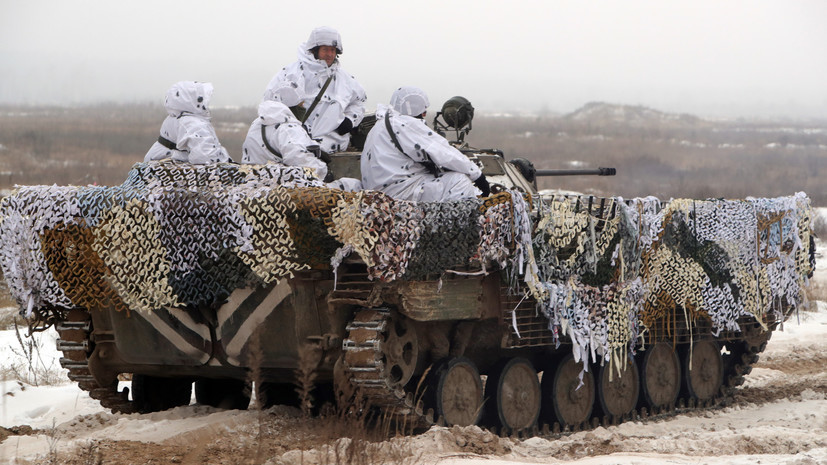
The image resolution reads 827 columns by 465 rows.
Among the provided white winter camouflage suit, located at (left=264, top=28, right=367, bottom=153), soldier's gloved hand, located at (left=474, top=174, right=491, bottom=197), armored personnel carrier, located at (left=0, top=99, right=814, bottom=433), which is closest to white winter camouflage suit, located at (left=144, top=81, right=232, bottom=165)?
white winter camouflage suit, located at (left=264, top=28, right=367, bottom=153)

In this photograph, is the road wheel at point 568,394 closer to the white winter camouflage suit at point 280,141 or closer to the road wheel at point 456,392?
the road wheel at point 456,392

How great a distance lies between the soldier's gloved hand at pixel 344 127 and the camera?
10273mm

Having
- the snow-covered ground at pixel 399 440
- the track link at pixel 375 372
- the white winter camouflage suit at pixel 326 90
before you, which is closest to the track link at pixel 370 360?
the track link at pixel 375 372

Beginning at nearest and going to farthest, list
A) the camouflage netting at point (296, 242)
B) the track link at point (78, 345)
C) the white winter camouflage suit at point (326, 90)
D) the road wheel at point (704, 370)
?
the camouflage netting at point (296, 242) < the track link at point (78, 345) < the white winter camouflage suit at point (326, 90) < the road wheel at point (704, 370)

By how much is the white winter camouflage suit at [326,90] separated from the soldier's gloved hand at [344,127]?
30 mm

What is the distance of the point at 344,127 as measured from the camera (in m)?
10.3

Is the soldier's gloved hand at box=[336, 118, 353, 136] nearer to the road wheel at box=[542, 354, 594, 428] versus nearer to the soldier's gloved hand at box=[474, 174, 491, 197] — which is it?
the soldier's gloved hand at box=[474, 174, 491, 197]

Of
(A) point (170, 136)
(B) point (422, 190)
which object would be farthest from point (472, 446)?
(A) point (170, 136)

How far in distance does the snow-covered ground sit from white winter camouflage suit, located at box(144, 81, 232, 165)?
6.36 ft

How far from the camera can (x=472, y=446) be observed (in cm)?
775

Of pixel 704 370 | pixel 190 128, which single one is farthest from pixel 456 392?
pixel 704 370

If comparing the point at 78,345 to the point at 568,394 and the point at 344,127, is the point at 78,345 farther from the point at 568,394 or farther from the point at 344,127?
the point at 568,394

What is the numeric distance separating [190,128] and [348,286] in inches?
85.8

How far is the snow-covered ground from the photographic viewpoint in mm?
7145
